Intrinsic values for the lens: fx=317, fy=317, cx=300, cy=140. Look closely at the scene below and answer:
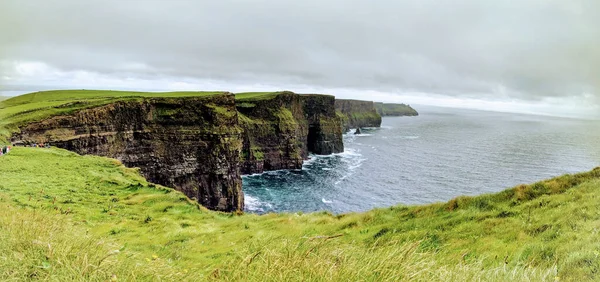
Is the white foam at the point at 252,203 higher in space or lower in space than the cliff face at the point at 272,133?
lower

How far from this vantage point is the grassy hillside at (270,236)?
493 centimetres

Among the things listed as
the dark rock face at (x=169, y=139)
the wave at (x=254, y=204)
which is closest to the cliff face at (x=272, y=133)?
the wave at (x=254, y=204)

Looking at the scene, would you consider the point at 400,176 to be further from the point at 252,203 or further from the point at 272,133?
the point at 252,203

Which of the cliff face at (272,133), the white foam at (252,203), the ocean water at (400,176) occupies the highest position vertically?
the cliff face at (272,133)

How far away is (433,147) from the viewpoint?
404 ft

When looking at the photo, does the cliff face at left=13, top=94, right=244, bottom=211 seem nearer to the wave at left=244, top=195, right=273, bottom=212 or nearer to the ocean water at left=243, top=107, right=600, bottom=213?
the wave at left=244, top=195, right=273, bottom=212

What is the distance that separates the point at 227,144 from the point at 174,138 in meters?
8.89

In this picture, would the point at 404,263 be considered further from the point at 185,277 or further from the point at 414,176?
the point at 414,176

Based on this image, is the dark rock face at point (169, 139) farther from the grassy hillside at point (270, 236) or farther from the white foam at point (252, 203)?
the grassy hillside at point (270, 236)

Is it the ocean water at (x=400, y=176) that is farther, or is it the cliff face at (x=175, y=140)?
the ocean water at (x=400, y=176)

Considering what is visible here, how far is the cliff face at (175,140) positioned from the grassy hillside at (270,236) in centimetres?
1882

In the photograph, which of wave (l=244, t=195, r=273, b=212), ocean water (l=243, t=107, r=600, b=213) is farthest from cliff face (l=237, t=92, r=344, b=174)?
wave (l=244, t=195, r=273, b=212)

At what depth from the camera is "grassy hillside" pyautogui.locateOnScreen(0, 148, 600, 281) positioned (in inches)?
194

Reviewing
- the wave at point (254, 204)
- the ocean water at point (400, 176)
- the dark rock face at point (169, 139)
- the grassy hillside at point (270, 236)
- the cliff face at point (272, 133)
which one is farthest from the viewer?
the cliff face at point (272, 133)
